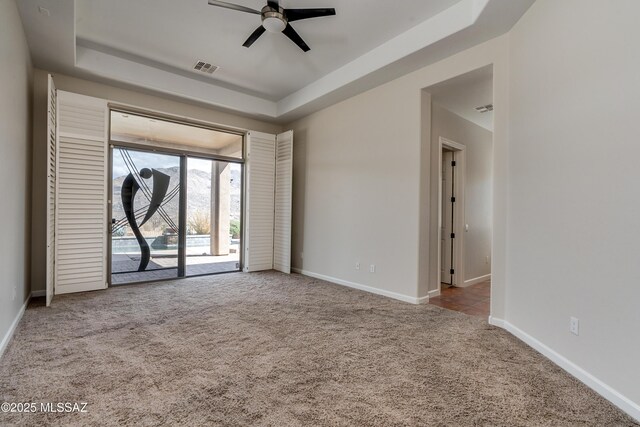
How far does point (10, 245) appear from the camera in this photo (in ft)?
9.04

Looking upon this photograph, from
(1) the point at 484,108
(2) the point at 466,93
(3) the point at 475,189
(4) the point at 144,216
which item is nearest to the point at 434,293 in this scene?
(3) the point at 475,189

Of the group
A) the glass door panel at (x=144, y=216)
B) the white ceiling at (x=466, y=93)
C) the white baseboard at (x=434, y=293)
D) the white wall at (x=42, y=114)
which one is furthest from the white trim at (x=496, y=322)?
the white wall at (x=42, y=114)

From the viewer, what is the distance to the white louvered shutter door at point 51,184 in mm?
3514

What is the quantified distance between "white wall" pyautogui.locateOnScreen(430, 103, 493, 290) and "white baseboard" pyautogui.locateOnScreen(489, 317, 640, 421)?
237 centimetres

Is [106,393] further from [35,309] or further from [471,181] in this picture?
[471,181]

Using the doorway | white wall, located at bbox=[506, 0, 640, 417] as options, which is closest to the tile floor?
the doorway

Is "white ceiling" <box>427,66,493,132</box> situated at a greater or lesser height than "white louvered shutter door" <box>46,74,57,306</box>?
Answer: greater

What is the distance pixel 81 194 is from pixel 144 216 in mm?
894

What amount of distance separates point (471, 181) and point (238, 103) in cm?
424

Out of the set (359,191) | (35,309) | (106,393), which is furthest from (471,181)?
(35,309)

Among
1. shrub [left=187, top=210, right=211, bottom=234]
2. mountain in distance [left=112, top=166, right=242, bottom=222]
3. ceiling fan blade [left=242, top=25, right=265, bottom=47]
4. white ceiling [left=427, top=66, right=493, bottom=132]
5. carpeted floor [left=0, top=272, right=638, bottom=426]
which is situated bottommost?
carpeted floor [left=0, top=272, right=638, bottom=426]

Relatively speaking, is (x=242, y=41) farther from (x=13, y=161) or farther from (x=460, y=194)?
(x=460, y=194)

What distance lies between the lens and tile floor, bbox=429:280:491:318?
374 cm

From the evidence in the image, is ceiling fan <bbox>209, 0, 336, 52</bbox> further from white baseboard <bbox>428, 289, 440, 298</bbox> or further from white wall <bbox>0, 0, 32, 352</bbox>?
white baseboard <bbox>428, 289, 440, 298</bbox>
